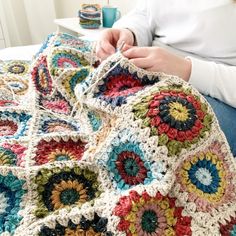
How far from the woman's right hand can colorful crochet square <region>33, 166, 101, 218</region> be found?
0.33 meters

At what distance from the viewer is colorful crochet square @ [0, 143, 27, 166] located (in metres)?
0.48

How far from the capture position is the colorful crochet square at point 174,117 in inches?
17.6

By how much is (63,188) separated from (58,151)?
77mm

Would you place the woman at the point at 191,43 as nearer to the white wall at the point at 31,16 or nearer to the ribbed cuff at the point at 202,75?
the ribbed cuff at the point at 202,75

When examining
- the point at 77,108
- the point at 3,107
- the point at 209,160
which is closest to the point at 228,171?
the point at 209,160

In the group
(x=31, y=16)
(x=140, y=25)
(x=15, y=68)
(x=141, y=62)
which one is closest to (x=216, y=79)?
(x=141, y=62)

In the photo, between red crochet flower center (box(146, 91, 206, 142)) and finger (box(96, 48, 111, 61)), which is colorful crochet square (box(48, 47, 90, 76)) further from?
red crochet flower center (box(146, 91, 206, 142))

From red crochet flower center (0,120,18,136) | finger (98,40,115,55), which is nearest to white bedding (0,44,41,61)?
finger (98,40,115,55)

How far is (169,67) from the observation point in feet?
1.95

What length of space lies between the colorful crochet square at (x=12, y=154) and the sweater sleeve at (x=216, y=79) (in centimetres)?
34

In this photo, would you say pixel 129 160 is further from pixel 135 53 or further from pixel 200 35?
pixel 200 35

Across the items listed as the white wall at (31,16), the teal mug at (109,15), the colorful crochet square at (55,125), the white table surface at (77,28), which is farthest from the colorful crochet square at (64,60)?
the white wall at (31,16)

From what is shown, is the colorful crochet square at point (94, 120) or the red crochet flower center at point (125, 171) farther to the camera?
the colorful crochet square at point (94, 120)

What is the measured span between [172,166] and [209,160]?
3.1 inches
